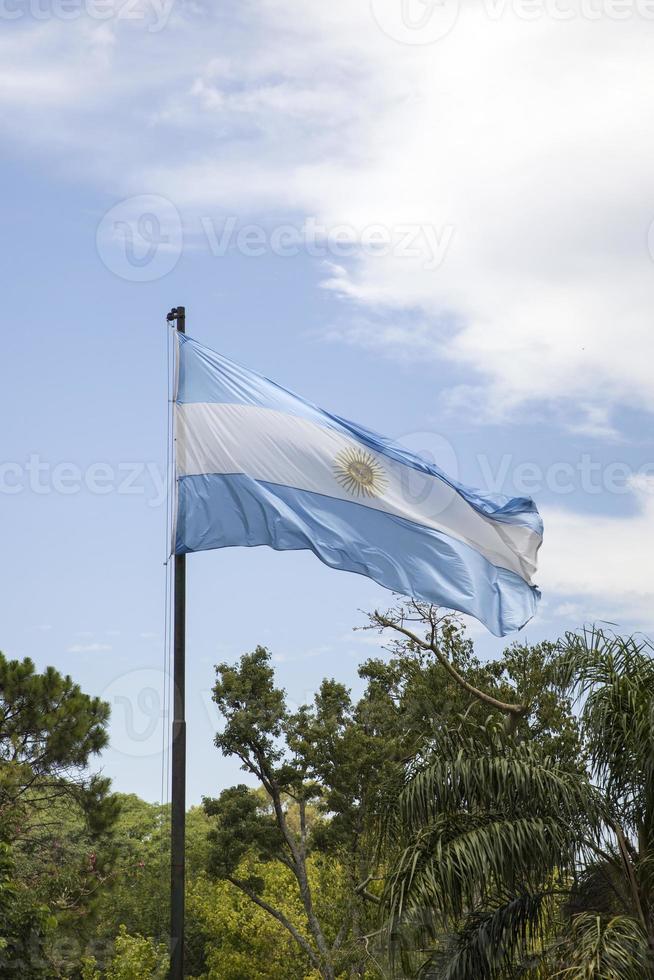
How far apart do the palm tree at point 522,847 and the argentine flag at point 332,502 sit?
164 centimetres

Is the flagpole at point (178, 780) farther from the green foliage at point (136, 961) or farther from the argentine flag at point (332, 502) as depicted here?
the green foliage at point (136, 961)

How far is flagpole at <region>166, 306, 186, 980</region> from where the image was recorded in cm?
1034

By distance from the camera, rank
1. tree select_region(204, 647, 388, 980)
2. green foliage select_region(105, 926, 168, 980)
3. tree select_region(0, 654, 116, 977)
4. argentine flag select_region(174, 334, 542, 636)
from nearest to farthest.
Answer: argentine flag select_region(174, 334, 542, 636) → tree select_region(0, 654, 116, 977) → tree select_region(204, 647, 388, 980) → green foliage select_region(105, 926, 168, 980)

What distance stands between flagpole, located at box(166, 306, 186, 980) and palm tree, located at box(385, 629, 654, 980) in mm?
1797

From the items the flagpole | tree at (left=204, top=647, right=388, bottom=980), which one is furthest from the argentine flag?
tree at (left=204, top=647, right=388, bottom=980)

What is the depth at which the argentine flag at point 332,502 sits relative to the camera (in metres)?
12.0

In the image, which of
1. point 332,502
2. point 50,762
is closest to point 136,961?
point 50,762

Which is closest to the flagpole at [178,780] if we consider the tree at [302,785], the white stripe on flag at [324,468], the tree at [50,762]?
the white stripe on flag at [324,468]

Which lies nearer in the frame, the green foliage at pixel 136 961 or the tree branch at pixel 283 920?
the tree branch at pixel 283 920

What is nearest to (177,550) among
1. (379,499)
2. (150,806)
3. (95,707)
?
(379,499)

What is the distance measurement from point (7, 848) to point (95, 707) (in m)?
8.96

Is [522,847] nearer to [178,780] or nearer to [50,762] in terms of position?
[178,780]

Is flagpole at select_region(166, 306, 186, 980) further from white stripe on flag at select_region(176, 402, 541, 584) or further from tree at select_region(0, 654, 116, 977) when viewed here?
tree at select_region(0, 654, 116, 977)

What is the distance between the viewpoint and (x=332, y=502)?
1259 centimetres
